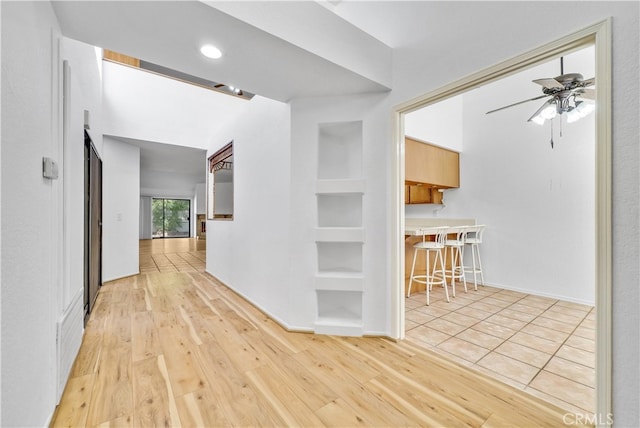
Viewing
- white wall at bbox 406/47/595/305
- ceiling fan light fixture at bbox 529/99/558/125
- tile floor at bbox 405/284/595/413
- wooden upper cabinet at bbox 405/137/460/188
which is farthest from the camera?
wooden upper cabinet at bbox 405/137/460/188

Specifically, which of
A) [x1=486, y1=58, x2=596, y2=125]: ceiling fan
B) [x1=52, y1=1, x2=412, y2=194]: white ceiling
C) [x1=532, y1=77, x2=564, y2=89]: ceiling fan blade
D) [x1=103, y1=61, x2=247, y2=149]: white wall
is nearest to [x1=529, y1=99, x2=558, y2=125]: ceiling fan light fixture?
[x1=486, y1=58, x2=596, y2=125]: ceiling fan

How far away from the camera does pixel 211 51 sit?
1.80 meters

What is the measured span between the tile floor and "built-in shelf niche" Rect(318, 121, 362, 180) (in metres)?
1.71

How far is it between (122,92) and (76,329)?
3.69 meters

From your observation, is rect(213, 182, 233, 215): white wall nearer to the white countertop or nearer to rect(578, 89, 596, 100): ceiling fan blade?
the white countertop

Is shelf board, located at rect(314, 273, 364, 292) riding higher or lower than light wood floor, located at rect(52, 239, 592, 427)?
higher

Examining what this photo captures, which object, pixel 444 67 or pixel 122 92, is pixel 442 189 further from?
pixel 122 92

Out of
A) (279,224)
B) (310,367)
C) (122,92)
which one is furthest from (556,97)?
(122,92)

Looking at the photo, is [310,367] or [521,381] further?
[310,367]

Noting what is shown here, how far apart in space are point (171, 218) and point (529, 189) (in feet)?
45.6

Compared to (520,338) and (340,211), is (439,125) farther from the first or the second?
(520,338)

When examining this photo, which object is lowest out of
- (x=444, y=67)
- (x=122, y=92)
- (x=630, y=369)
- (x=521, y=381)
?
(x=521, y=381)

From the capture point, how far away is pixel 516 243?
12.9 ft

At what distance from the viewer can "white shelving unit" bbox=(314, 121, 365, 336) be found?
244cm
